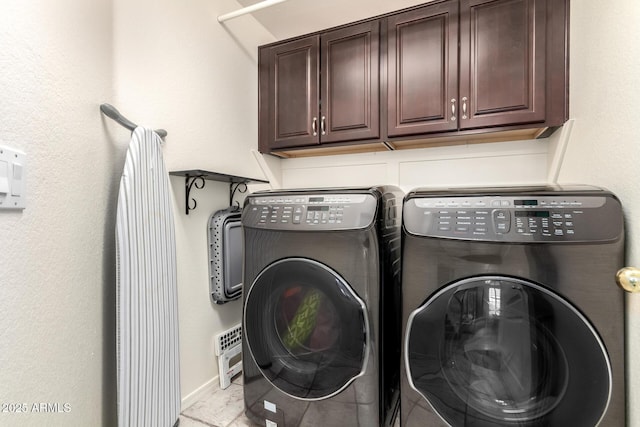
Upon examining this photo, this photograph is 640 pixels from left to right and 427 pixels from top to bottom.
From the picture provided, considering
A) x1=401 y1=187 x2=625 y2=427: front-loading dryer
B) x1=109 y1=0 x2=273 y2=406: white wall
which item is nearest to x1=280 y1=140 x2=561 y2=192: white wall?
x1=109 y1=0 x2=273 y2=406: white wall

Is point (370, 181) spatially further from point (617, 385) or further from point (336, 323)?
point (617, 385)

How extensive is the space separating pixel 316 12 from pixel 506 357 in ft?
7.21

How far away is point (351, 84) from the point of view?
1.82 m

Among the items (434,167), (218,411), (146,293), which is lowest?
(218,411)

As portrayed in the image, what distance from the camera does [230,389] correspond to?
1628mm

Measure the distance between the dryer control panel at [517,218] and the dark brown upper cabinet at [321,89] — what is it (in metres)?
0.89

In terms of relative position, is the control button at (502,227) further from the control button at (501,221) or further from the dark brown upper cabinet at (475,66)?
the dark brown upper cabinet at (475,66)

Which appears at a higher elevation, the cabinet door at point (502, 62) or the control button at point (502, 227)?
the cabinet door at point (502, 62)

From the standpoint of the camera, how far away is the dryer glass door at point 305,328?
1094 millimetres

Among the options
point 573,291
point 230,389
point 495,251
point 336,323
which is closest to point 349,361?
point 336,323

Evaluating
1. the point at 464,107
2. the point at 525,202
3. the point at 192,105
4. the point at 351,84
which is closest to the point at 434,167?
the point at 464,107

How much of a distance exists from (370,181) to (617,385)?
1.55 metres

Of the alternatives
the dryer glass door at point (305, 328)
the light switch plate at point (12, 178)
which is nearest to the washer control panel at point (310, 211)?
the dryer glass door at point (305, 328)

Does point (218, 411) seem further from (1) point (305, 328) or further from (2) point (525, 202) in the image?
(2) point (525, 202)
